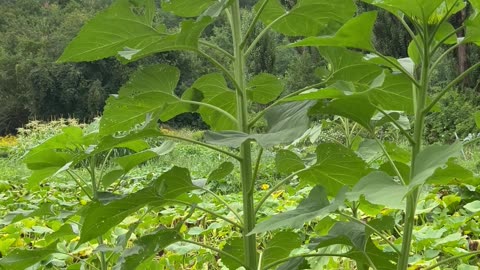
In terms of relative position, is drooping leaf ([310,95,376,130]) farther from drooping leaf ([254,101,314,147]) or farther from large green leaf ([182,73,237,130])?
large green leaf ([182,73,237,130])

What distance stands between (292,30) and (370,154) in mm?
274

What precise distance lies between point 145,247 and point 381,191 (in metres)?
0.45

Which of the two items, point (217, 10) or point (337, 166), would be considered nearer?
point (217, 10)

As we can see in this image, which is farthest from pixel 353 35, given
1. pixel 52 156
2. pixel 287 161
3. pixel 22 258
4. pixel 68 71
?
pixel 68 71

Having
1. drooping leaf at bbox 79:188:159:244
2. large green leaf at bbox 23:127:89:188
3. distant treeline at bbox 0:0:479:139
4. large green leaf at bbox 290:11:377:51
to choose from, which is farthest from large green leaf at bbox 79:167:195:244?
distant treeline at bbox 0:0:479:139

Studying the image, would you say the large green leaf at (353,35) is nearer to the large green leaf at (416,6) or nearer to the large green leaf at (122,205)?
the large green leaf at (416,6)

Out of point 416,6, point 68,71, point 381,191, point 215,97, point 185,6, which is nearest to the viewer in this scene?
point 381,191

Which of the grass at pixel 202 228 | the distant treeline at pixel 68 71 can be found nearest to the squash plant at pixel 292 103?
the grass at pixel 202 228

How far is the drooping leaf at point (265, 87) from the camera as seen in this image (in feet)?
3.55

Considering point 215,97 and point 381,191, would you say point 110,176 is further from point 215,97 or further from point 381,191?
point 381,191

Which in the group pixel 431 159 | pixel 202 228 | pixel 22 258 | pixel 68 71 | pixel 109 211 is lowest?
pixel 68 71

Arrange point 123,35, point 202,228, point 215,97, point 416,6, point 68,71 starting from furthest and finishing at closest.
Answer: point 68,71 → point 202,228 → point 215,97 → point 123,35 → point 416,6

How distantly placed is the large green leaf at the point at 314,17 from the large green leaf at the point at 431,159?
299 mm

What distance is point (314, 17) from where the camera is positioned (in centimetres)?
92
